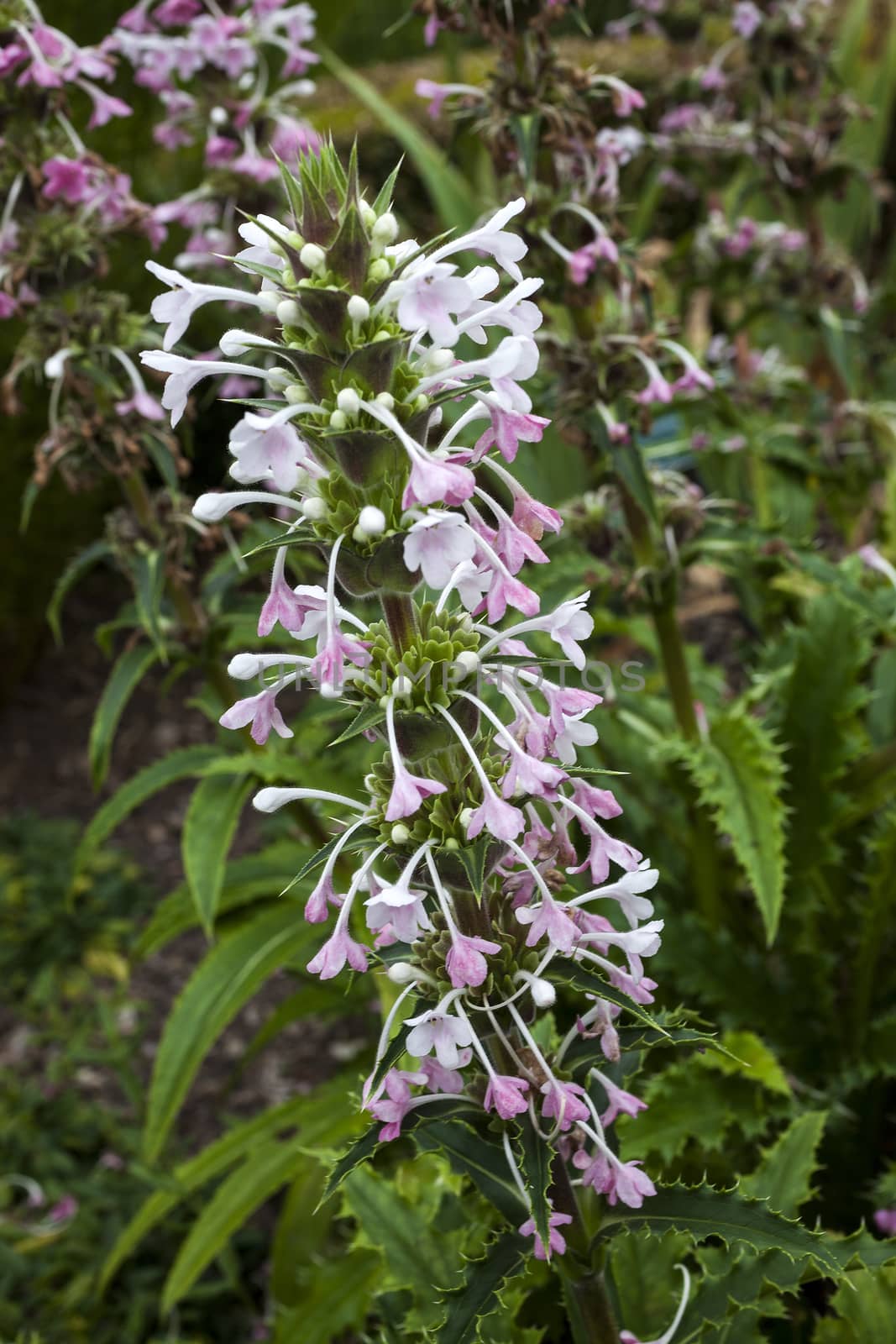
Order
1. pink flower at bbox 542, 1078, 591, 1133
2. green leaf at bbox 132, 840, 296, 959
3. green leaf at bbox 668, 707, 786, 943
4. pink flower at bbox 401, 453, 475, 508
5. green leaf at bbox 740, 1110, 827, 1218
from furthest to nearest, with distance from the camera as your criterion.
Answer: green leaf at bbox 132, 840, 296, 959, green leaf at bbox 668, 707, 786, 943, green leaf at bbox 740, 1110, 827, 1218, pink flower at bbox 542, 1078, 591, 1133, pink flower at bbox 401, 453, 475, 508

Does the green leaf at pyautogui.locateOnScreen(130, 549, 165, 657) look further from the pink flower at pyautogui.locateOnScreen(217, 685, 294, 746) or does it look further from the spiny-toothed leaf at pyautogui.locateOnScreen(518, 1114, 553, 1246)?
the spiny-toothed leaf at pyautogui.locateOnScreen(518, 1114, 553, 1246)

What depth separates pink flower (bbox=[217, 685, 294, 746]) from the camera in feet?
3.71

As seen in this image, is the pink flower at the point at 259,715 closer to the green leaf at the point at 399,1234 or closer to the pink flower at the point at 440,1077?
the pink flower at the point at 440,1077

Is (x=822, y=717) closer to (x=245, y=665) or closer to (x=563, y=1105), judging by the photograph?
(x=563, y=1105)

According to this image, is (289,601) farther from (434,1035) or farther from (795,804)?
(795,804)

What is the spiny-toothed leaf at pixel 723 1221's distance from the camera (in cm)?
121

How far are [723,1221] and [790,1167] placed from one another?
1.73 feet

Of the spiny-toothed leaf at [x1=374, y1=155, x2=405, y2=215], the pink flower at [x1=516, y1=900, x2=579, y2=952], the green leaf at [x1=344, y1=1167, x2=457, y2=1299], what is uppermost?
the spiny-toothed leaf at [x1=374, y1=155, x2=405, y2=215]

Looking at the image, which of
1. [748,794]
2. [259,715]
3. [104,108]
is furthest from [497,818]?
[104,108]

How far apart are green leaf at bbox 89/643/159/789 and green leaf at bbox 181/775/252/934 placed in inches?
7.8

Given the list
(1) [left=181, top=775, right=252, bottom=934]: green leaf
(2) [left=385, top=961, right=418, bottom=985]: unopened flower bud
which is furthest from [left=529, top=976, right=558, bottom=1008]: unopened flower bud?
(1) [left=181, top=775, right=252, bottom=934]: green leaf

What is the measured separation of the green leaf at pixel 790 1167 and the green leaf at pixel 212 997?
988 millimetres

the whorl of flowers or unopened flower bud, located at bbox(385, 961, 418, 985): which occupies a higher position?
the whorl of flowers

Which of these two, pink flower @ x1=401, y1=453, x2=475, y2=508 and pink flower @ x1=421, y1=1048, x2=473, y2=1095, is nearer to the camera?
pink flower @ x1=401, y1=453, x2=475, y2=508
